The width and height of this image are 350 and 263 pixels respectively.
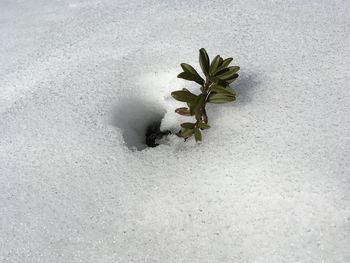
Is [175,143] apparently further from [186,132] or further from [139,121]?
[139,121]

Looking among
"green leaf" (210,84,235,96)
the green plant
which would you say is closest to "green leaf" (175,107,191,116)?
the green plant

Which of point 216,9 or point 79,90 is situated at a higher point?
point 216,9

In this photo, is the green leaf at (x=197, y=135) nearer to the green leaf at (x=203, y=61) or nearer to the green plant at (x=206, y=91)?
the green plant at (x=206, y=91)

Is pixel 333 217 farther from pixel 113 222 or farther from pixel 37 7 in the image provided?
pixel 37 7

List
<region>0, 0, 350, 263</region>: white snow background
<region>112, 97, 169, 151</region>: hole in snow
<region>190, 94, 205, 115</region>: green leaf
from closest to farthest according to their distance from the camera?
1. <region>0, 0, 350, 263</region>: white snow background
2. <region>190, 94, 205, 115</region>: green leaf
3. <region>112, 97, 169, 151</region>: hole in snow

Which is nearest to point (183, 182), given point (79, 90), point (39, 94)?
point (79, 90)

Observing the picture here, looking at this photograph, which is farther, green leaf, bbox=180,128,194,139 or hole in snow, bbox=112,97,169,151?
hole in snow, bbox=112,97,169,151

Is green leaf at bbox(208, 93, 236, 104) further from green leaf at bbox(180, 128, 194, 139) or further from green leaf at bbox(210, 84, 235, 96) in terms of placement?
green leaf at bbox(180, 128, 194, 139)

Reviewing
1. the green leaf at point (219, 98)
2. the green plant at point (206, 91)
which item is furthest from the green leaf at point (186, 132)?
the green leaf at point (219, 98)

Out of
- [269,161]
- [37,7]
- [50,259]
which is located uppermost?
[37,7]
